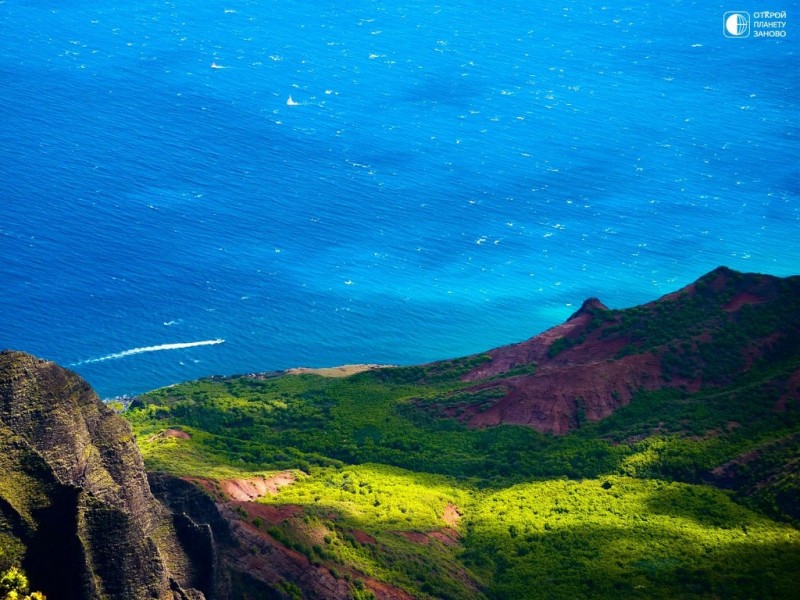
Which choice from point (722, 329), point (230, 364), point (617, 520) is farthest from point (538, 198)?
point (617, 520)

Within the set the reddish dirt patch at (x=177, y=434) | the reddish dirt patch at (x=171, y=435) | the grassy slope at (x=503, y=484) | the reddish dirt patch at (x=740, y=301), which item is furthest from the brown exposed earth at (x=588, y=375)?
the reddish dirt patch at (x=171, y=435)

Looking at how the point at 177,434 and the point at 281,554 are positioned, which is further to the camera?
the point at 177,434

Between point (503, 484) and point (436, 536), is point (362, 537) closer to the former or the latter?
point (436, 536)

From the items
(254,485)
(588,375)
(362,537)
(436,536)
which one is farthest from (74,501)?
(588,375)

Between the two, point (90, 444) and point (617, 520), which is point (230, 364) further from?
point (90, 444)

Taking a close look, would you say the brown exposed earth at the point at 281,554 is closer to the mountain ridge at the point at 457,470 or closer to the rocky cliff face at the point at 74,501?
the mountain ridge at the point at 457,470

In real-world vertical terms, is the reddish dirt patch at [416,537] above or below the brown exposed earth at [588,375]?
below
